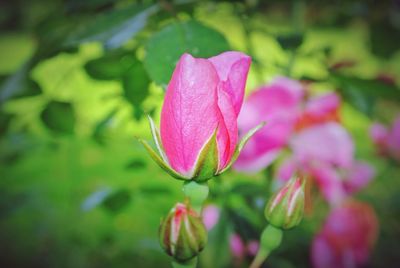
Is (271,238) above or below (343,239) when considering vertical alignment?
above

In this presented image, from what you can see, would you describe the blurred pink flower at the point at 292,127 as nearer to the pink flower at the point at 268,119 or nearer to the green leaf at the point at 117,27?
the pink flower at the point at 268,119

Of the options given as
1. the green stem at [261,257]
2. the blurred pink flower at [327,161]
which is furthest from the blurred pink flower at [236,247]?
the green stem at [261,257]

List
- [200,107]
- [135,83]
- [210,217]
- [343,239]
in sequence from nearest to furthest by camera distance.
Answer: [200,107] → [135,83] → [343,239] → [210,217]

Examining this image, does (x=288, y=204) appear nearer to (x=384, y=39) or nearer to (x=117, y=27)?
(x=117, y=27)

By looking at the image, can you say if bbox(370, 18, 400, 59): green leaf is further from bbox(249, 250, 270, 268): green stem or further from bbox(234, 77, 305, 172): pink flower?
bbox(249, 250, 270, 268): green stem

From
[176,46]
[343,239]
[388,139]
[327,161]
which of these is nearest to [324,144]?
[327,161]

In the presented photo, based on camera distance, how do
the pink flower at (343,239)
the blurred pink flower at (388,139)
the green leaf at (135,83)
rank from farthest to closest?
1. the blurred pink flower at (388,139)
2. the pink flower at (343,239)
3. the green leaf at (135,83)

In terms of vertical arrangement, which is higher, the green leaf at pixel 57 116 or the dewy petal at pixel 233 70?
the dewy petal at pixel 233 70

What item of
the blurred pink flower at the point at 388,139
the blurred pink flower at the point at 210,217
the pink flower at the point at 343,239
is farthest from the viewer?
the blurred pink flower at the point at 388,139
